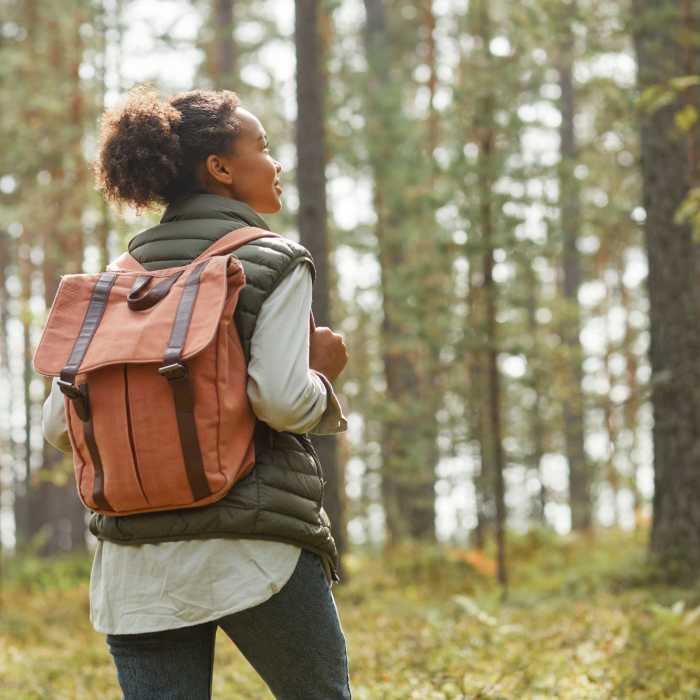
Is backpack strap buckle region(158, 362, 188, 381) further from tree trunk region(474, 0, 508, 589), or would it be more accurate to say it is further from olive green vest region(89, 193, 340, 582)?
tree trunk region(474, 0, 508, 589)

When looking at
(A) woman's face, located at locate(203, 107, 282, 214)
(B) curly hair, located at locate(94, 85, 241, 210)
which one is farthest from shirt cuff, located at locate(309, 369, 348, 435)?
(B) curly hair, located at locate(94, 85, 241, 210)

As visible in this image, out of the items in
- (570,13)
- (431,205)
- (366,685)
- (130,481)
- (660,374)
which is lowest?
(366,685)

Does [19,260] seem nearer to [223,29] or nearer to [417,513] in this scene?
[223,29]

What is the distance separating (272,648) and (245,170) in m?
1.26

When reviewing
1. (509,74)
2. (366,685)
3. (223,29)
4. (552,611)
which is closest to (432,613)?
(552,611)

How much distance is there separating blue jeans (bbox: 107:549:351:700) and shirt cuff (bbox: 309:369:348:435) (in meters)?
0.33

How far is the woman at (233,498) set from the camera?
247cm

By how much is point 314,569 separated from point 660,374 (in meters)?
7.46

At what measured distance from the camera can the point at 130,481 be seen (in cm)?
246

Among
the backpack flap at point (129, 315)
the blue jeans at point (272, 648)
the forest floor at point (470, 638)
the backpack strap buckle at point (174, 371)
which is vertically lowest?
the forest floor at point (470, 638)

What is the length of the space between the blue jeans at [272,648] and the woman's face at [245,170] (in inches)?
38.7

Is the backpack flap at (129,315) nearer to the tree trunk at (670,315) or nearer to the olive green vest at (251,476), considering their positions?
the olive green vest at (251,476)

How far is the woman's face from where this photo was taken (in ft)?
9.14

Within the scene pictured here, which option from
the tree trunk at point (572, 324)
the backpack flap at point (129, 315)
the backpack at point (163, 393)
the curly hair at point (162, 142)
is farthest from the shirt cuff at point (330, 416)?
the tree trunk at point (572, 324)
